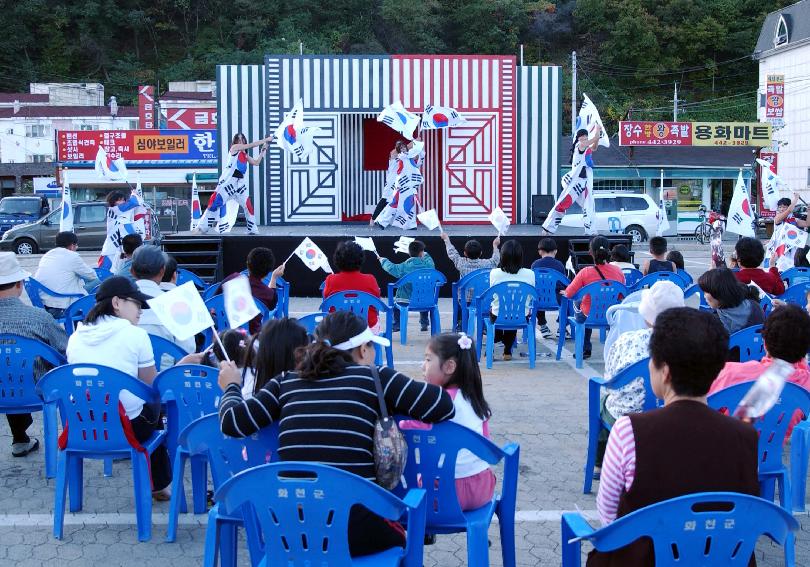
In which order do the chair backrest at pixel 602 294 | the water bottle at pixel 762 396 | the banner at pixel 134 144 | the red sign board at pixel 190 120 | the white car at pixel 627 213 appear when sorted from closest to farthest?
the water bottle at pixel 762 396 → the chair backrest at pixel 602 294 → the white car at pixel 627 213 → the banner at pixel 134 144 → the red sign board at pixel 190 120

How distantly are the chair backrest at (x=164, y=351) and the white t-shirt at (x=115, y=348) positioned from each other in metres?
0.62

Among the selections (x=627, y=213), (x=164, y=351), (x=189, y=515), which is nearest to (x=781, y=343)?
(x=189, y=515)

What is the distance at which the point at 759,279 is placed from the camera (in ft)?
21.7

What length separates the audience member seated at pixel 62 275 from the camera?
793cm

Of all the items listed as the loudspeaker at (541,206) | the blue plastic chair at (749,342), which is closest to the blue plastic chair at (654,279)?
the blue plastic chair at (749,342)

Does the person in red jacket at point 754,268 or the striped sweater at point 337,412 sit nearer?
the striped sweater at point 337,412

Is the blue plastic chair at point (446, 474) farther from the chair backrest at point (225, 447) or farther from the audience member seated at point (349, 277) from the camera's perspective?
the audience member seated at point (349, 277)

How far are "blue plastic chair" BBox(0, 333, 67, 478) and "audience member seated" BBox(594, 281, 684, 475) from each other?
2.74 metres

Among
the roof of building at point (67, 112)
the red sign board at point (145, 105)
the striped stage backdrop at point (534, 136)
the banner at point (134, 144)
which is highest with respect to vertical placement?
the roof of building at point (67, 112)

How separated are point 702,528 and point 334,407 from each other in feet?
3.73

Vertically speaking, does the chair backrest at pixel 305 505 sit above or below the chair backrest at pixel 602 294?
below

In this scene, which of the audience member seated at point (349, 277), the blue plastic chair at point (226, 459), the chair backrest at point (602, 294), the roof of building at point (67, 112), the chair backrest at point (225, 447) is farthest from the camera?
the roof of building at point (67, 112)

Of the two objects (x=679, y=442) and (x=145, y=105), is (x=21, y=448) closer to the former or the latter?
(x=679, y=442)

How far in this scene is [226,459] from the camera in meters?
3.25
